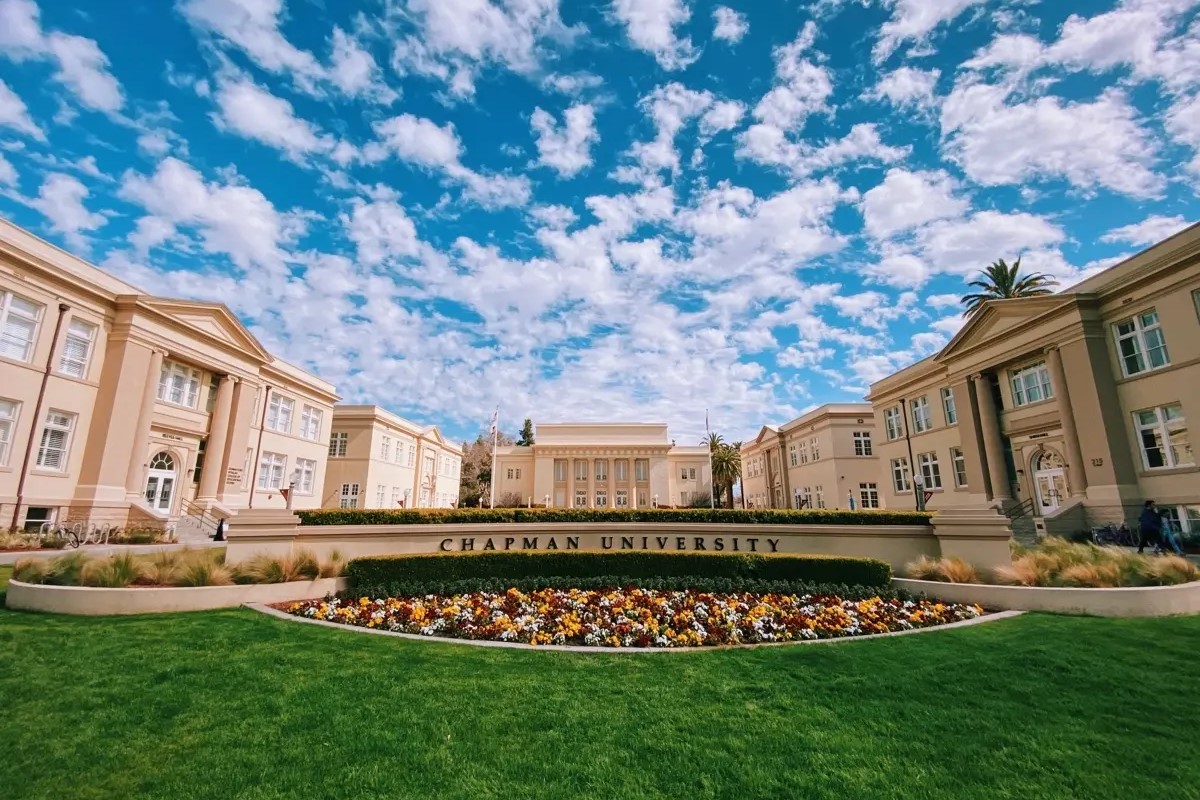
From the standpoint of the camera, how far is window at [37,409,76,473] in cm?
1959

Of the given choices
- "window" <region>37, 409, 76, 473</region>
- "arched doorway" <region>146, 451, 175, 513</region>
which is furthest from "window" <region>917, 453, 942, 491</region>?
"window" <region>37, 409, 76, 473</region>

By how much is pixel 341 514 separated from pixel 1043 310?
88.2ft

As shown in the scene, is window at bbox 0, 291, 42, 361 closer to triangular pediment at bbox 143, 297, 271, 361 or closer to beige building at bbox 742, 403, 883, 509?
triangular pediment at bbox 143, 297, 271, 361

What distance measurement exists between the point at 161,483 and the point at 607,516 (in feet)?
77.1

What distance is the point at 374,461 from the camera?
40844 mm

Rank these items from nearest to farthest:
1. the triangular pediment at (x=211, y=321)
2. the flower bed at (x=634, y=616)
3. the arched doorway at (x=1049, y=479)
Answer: the flower bed at (x=634, y=616) < the arched doorway at (x=1049, y=479) < the triangular pediment at (x=211, y=321)

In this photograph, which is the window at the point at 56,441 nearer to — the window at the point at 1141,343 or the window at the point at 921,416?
the window at the point at 1141,343

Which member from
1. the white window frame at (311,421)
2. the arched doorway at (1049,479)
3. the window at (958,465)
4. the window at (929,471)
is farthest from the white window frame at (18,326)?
the window at (929,471)

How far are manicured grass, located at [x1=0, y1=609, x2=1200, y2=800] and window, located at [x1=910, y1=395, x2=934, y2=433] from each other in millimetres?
27071

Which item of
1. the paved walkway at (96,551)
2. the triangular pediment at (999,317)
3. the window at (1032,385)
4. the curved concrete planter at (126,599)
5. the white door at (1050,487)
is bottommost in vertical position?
the curved concrete planter at (126,599)

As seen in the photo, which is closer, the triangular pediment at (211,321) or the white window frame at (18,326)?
the white window frame at (18,326)

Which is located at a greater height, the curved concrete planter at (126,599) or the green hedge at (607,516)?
the green hedge at (607,516)

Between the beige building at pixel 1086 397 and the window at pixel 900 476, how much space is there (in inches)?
150

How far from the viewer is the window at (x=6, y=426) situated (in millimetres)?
18219
